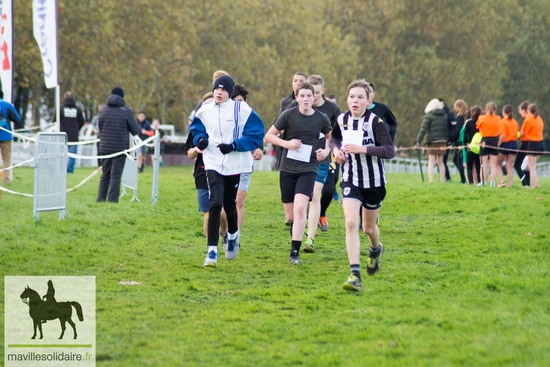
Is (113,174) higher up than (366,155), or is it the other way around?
(366,155)

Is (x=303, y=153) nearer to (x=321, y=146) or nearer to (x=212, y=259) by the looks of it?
(x=321, y=146)

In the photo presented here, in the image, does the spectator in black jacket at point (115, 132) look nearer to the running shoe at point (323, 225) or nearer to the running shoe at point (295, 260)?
the running shoe at point (323, 225)

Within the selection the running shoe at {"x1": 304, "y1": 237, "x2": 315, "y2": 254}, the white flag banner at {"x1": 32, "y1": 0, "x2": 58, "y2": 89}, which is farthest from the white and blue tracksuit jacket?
the white flag banner at {"x1": 32, "y1": 0, "x2": 58, "y2": 89}

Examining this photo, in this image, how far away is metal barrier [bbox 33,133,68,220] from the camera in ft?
38.1

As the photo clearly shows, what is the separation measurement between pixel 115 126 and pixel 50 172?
4122 millimetres

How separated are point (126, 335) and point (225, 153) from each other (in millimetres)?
3231

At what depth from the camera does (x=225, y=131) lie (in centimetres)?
927

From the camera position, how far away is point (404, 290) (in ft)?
26.5

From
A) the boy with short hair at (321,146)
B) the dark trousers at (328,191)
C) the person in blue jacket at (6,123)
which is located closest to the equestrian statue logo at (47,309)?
the boy with short hair at (321,146)

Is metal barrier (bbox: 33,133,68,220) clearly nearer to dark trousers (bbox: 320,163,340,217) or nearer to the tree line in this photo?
dark trousers (bbox: 320,163,340,217)

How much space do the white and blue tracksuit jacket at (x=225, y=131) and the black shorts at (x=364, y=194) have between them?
1524 mm

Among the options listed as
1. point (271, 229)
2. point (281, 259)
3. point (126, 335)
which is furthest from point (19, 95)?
point (126, 335)

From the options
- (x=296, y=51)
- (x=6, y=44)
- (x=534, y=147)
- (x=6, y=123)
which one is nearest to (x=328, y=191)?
(x=6, y=123)

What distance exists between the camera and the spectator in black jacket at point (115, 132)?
16.0 m
